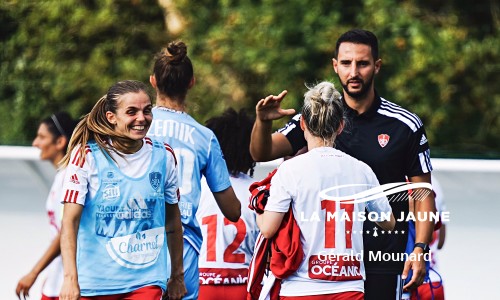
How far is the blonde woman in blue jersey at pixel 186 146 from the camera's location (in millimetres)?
5879

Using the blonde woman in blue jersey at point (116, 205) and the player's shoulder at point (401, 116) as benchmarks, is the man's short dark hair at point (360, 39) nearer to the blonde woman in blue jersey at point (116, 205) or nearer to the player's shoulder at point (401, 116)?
the player's shoulder at point (401, 116)

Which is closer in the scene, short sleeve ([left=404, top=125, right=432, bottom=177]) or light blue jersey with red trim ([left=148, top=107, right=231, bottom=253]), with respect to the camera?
short sleeve ([left=404, top=125, right=432, bottom=177])

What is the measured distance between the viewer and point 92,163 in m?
5.05

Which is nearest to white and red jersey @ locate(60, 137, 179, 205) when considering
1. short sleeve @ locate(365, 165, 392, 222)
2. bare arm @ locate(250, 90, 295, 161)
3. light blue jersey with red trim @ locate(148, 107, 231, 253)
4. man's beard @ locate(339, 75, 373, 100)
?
bare arm @ locate(250, 90, 295, 161)

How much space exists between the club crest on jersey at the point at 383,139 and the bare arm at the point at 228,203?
88 centimetres

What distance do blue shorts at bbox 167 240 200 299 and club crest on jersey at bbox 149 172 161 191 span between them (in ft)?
2.63

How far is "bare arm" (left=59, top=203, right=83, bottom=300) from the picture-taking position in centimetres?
485

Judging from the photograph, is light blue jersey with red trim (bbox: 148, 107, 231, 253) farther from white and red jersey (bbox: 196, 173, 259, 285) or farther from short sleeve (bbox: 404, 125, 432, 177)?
short sleeve (bbox: 404, 125, 432, 177)

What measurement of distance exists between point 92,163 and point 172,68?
1015 millimetres

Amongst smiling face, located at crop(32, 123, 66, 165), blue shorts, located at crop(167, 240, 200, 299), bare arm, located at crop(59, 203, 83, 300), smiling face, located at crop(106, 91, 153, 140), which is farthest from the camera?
smiling face, located at crop(32, 123, 66, 165)

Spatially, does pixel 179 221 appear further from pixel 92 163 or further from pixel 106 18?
pixel 106 18

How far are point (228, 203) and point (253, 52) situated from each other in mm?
7496

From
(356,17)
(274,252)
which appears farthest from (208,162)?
(356,17)

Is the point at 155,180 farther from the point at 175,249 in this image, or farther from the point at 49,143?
the point at 49,143
